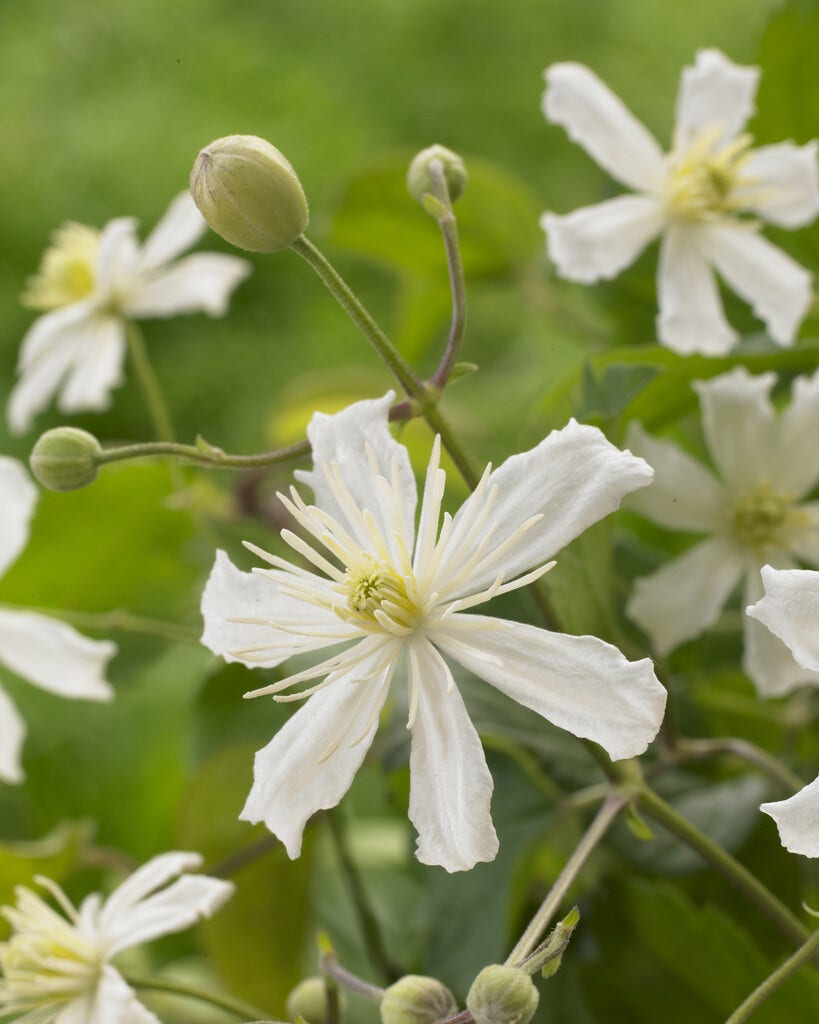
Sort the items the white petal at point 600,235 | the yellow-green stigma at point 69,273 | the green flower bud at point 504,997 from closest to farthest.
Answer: the green flower bud at point 504,997, the white petal at point 600,235, the yellow-green stigma at point 69,273

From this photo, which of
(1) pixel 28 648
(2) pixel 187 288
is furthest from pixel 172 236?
(1) pixel 28 648

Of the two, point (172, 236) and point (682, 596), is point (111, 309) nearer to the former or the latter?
point (172, 236)

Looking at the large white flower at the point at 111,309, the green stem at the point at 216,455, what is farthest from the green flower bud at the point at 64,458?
the large white flower at the point at 111,309

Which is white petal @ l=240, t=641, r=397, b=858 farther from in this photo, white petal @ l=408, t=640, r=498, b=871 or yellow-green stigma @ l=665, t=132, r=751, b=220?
yellow-green stigma @ l=665, t=132, r=751, b=220

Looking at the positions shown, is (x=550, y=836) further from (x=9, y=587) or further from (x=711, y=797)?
(x=9, y=587)

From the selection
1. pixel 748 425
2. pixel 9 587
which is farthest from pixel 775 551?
pixel 9 587

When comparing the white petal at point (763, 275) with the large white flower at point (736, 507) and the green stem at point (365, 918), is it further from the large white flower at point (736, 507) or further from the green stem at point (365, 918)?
the green stem at point (365, 918)

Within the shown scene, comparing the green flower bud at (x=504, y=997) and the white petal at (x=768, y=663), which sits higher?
the green flower bud at (x=504, y=997)
